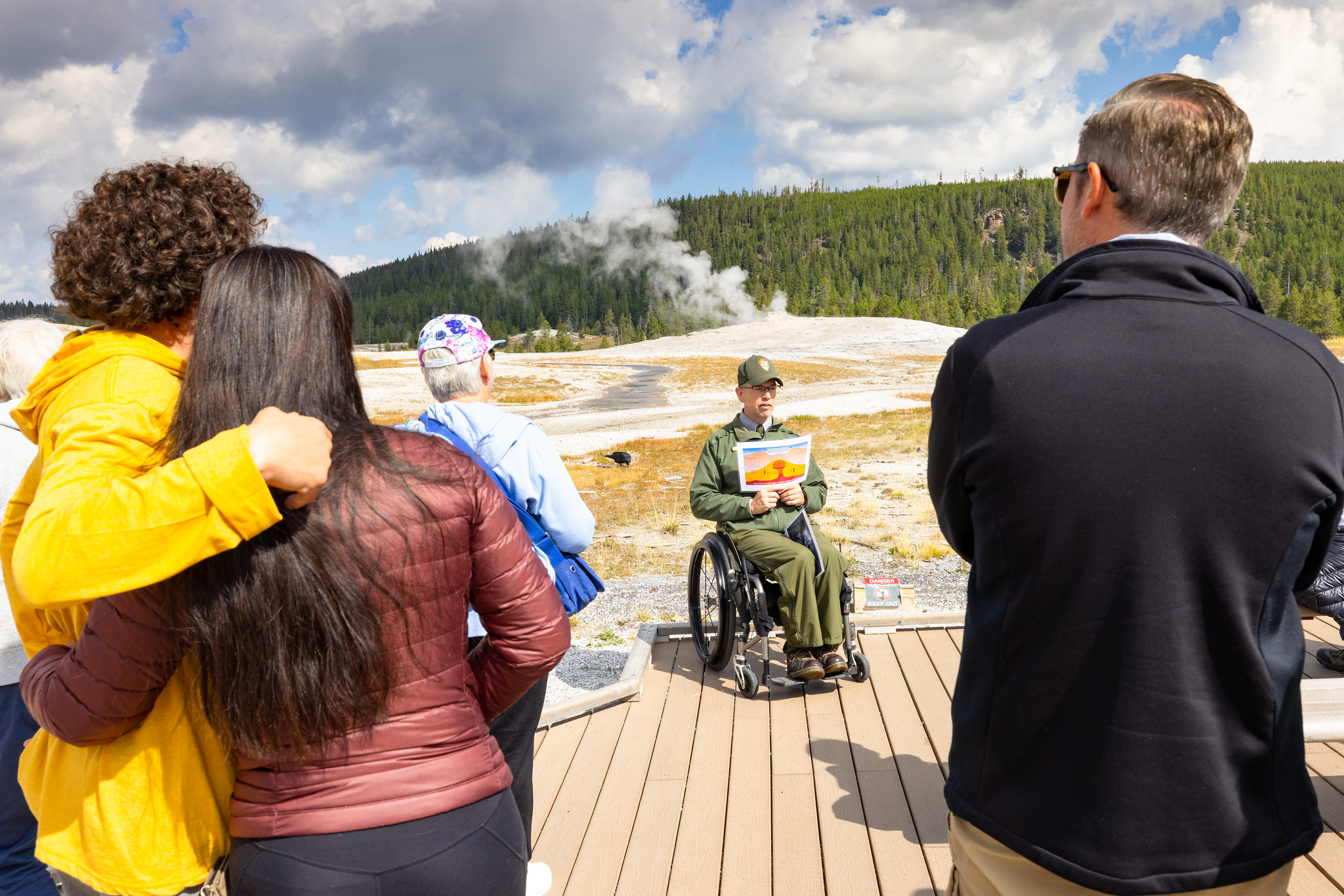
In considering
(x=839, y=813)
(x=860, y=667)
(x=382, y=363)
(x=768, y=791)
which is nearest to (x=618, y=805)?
(x=768, y=791)

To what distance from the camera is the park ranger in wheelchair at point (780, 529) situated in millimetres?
3891

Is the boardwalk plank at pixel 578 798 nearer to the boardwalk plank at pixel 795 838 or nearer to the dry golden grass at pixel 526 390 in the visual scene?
the boardwalk plank at pixel 795 838

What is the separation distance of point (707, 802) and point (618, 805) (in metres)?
0.33

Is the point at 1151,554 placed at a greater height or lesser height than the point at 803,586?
greater

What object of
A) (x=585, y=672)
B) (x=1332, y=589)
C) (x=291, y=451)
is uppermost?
(x=291, y=451)

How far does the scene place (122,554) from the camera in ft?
3.40

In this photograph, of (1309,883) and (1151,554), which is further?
Result: (1309,883)

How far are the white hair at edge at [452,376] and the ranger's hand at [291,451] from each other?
1298mm

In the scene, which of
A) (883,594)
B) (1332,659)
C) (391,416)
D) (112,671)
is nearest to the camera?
(112,671)

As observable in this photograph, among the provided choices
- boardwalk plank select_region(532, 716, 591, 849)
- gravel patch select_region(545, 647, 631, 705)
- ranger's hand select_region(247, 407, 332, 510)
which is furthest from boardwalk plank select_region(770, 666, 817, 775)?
ranger's hand select_region(247, 407, 332, 510)

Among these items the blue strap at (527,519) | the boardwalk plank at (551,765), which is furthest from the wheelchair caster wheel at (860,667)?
the blue strap at (527,519)

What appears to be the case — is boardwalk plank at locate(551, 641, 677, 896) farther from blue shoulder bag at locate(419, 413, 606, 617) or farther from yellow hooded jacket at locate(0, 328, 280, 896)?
yellow hooded jacket at locate(0, 328, 280, 896)

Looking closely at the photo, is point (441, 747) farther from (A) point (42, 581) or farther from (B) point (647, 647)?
(B) point (647, 647)

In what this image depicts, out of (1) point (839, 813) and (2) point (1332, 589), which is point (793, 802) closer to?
(1) point (839, 813)
